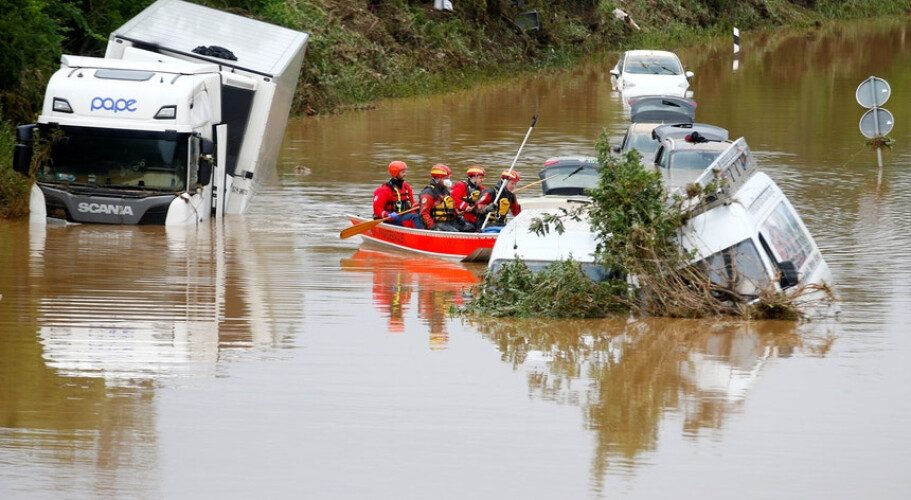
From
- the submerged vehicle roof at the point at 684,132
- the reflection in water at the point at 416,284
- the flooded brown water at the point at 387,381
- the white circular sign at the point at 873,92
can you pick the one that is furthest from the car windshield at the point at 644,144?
the reflection in water at the point at 416,284

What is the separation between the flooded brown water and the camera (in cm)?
1080

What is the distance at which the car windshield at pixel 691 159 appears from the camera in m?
24.4

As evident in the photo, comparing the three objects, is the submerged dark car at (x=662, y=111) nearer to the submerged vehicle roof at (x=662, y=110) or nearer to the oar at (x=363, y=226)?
the submerged vehicle roof at (x=662, y=110)

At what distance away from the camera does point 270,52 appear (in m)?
25.5

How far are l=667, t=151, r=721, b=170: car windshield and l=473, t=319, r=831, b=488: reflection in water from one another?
8515 mm

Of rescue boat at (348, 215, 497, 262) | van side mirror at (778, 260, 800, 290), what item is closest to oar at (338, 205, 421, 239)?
rescue boat at (348, 215, 497, 262)

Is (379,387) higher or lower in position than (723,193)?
lower

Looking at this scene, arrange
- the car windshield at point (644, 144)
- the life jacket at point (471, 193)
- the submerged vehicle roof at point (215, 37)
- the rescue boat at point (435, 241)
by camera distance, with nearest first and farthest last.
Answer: the rescue boat at point (435, 241) → the life jacket at point (471, 193) → the submerged vehicle roof at point (215, 37) → the car windshield at point (644, 144)

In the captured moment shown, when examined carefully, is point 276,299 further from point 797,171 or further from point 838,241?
point 797,171

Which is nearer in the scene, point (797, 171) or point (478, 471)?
point (478, 471)

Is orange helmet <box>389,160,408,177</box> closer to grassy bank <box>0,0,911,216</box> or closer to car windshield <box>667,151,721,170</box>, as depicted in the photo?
car windshield <box>667,151,721,170</box>

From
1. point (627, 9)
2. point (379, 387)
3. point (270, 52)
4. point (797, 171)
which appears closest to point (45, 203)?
point (270, 52)

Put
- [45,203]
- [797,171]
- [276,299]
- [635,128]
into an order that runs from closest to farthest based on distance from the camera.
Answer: [276,299], [45,203], [635,128], [797,171]

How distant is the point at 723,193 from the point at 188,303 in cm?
614
